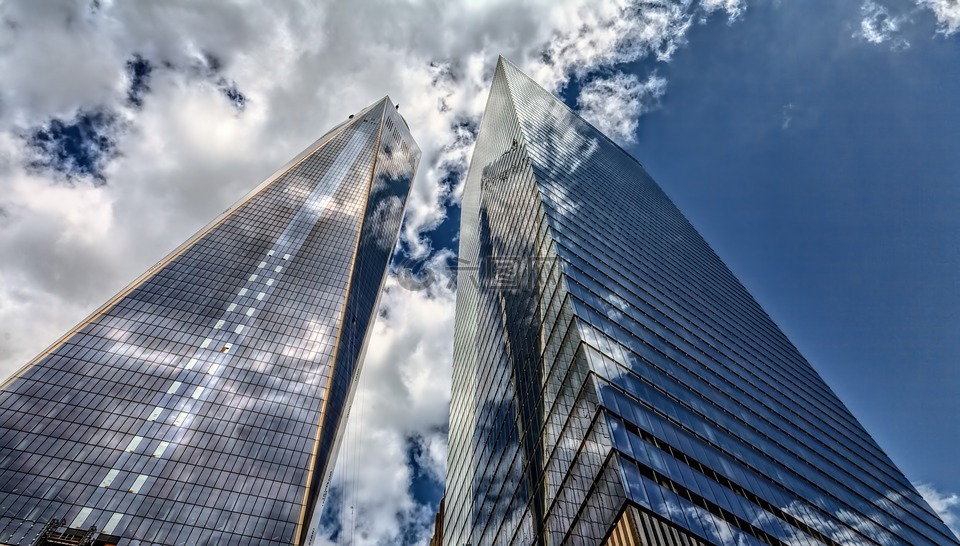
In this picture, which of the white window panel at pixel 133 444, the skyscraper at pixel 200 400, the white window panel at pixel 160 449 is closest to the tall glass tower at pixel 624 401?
the skyscraper at pixel 200 400

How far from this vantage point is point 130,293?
91375mm

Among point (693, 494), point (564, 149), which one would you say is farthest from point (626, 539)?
point (564, 149)

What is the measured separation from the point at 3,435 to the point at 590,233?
8026 cm

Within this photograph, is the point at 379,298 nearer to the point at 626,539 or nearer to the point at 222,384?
the point at 222,384

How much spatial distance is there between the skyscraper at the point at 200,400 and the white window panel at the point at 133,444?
137 mm

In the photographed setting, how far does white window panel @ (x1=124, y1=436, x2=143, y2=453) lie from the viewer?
67506 millimetres

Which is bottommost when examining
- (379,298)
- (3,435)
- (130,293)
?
(3,435)

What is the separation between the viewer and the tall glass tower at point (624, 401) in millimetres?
27938

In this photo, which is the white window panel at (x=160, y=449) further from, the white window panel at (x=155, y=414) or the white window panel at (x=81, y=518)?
the white window panel at (x=81, y=518)

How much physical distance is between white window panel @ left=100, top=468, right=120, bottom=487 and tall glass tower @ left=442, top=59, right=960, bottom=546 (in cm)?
4329

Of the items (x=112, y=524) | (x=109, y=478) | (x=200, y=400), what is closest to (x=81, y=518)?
(x=112, y=524)

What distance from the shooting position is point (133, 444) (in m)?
68.4

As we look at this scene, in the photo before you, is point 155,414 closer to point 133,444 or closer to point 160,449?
point 133,444

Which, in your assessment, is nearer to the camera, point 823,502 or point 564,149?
point 823,502
